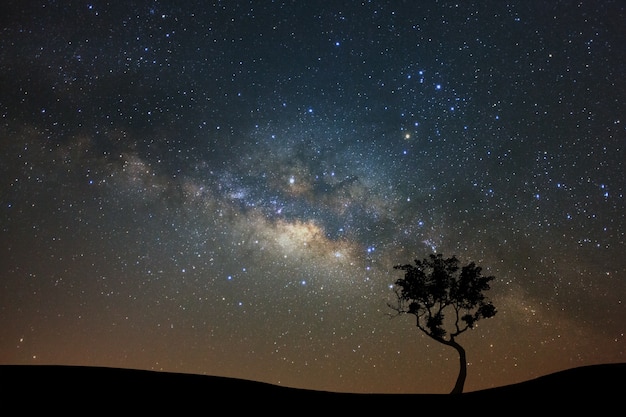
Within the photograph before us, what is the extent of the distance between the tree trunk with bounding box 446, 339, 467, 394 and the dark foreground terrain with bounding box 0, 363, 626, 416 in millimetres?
11390

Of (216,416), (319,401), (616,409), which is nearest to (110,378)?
(216,416)

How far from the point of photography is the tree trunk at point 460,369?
2322 centimetres

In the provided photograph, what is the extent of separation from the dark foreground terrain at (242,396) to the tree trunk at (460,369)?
448 inches

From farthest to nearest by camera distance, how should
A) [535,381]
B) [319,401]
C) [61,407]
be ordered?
[535,381] → [319,401] → [61,407]

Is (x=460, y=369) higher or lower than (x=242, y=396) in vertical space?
higher

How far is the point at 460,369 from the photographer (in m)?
24.4

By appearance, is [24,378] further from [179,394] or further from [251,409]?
[251,409]

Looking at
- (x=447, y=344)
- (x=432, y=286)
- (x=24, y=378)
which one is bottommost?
(x=24, y=378)

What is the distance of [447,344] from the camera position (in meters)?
25.8

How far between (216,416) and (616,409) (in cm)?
878

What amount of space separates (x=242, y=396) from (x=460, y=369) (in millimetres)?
17676

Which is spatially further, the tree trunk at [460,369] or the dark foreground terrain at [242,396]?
the tree trunk at [460,369]

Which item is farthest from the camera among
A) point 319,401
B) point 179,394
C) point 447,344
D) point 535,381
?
point 447,344

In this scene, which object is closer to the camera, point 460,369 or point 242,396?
point 242,396
